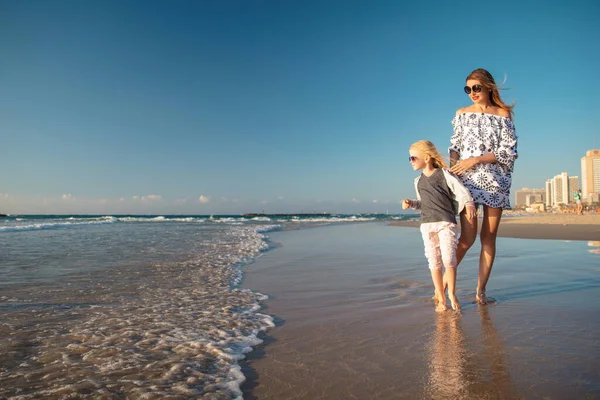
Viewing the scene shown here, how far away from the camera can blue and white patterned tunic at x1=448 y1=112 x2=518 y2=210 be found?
380 centimetres

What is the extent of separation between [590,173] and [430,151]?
125 meters

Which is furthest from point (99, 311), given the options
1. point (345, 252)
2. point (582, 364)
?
Result: point (345, 252)

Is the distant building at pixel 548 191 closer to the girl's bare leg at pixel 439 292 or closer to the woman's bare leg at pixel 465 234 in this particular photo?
the woman's bare leg at pixel 465 234

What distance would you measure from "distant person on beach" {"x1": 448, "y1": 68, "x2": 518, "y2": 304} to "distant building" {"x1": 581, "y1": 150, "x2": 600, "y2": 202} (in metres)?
120

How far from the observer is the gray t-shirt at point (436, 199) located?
3604mm

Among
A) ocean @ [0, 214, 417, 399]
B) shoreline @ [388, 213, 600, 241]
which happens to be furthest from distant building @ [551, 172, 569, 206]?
ocean @ [0, 214, 417, 399]

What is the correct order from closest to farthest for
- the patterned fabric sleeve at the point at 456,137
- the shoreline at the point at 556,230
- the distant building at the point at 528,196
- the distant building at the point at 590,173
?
the patterned fabric sleeve at the point at 456,137 → the shoreline at the point at 556,230 → the distant building at the point at 590,173 → the distant building at the point at 528,196

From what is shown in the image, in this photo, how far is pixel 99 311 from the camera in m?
3.77

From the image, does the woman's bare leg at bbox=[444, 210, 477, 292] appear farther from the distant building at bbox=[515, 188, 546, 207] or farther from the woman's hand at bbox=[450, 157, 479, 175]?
the distant building at bbox=[515, 188, 546, 207]

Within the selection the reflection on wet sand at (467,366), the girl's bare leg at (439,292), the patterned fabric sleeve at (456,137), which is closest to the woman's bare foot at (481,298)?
the girl's bare leg at (439,292)

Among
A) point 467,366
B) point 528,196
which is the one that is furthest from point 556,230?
point 528,196

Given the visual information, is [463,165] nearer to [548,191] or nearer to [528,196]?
[548,191]

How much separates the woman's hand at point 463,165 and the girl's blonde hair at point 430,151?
13cm

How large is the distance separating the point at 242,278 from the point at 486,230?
333cm
